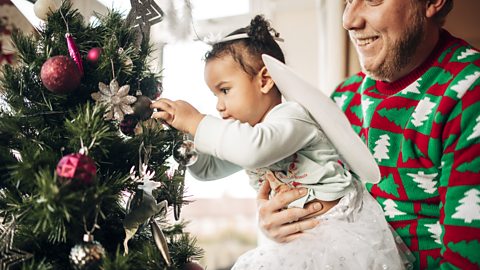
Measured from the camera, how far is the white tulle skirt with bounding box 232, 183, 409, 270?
948 mm

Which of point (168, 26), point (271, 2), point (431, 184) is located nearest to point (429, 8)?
point (431, 184)

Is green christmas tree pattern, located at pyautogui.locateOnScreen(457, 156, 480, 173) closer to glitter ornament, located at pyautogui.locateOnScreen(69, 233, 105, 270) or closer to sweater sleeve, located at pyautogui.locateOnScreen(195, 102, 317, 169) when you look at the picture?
sweater sleeve, located at pyautogui.locateOnScreen(195, 102, 317, 169)

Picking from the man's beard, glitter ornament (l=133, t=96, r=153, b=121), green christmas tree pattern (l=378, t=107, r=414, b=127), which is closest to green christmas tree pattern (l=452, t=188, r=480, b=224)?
green christmas tree pattern (l=378, t=107, r=414, b=127)

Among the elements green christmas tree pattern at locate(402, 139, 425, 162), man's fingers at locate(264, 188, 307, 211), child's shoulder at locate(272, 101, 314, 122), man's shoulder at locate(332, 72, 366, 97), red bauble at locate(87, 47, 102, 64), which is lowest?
man's fingers at locate(264, 188, 307, 211)

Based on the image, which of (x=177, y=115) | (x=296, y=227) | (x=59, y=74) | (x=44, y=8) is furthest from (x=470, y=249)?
(x=44, y=8)

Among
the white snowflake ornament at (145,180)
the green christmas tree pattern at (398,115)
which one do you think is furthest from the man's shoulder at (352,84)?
the white snowflake ornament at (145,180)

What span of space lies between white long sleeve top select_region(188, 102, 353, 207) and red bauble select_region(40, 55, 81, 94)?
0.83 ft

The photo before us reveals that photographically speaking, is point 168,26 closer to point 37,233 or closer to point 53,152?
point 53,152

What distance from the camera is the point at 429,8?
4.04 ft

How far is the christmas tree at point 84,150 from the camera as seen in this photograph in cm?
72

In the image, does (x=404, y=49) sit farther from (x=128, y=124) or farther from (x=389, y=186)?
(x=128, y=124)

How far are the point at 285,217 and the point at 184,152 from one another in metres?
0.31

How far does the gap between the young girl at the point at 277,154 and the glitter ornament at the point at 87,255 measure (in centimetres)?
29

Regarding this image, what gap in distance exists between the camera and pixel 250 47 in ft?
3.49
